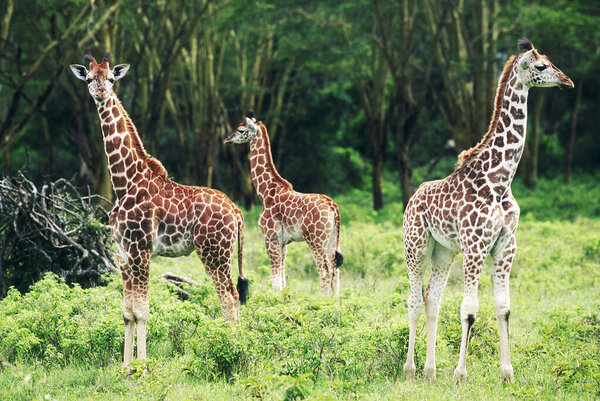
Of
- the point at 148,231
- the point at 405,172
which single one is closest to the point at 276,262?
the point at 148,231

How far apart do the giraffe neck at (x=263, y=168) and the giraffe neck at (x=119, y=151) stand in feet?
9.54

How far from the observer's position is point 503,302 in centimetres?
634

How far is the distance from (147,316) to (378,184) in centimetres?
1540

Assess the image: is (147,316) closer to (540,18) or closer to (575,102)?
(540,18)

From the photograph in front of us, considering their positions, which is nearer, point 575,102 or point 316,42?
point 316,42

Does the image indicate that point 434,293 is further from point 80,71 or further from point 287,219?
point 80,71

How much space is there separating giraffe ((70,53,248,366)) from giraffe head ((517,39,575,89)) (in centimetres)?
319

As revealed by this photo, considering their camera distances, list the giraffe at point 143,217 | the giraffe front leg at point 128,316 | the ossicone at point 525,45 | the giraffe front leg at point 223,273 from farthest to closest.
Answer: the giraffe front leg at point 223,273 → the giraffe at point 143,217 → the giraffe front leg at point 128,316 → the ossicone at point 525,45

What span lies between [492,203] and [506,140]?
599 millimetres

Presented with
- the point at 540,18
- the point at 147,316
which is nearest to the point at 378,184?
the point at 540,18

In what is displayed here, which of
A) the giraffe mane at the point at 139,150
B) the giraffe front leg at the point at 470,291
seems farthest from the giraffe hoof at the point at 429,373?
the giraffe mane at the point at 139,150

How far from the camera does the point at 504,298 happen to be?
20.9 ft

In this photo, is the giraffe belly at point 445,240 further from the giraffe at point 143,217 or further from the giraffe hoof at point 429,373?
the giraffe at point 143,217

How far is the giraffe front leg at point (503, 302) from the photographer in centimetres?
632
